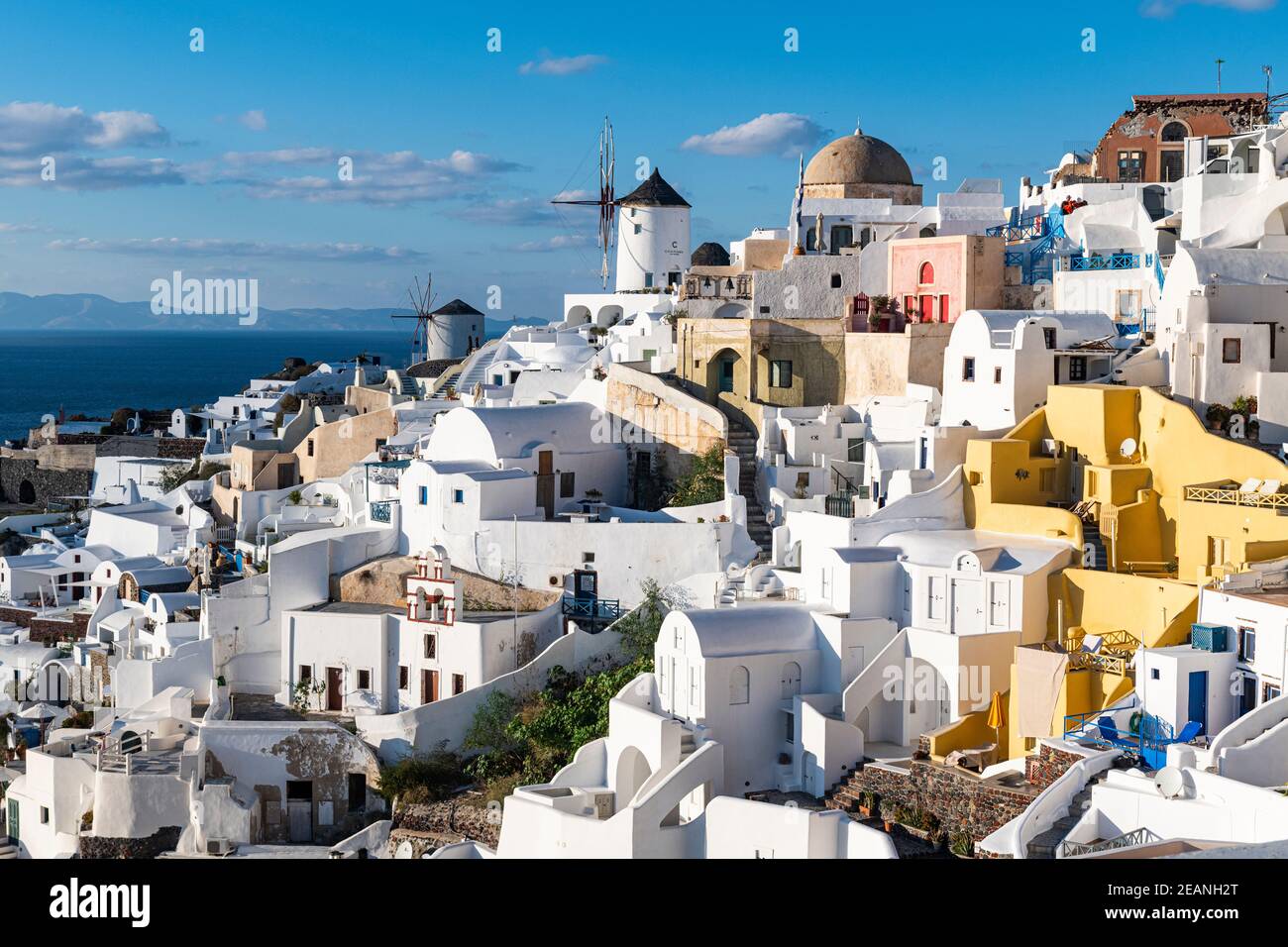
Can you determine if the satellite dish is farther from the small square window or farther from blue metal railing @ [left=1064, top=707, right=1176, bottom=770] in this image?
the small square window

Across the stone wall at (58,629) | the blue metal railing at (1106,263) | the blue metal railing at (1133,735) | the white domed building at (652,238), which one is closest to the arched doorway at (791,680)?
the blue metal railing at (1133,735)

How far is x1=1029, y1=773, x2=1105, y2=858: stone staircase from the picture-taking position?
16.9 metres

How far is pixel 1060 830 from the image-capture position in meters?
17.1

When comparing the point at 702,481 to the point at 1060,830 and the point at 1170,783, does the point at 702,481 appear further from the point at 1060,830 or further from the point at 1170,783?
the point at 1170,783

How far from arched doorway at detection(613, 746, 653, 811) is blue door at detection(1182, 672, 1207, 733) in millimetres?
6992

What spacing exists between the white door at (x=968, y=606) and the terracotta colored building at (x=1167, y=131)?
19.7m

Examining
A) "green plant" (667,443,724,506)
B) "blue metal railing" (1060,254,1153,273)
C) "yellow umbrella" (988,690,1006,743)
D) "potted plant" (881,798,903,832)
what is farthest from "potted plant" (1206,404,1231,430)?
"green plant" (667,443,724,506)

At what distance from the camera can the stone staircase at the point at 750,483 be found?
26500 mm

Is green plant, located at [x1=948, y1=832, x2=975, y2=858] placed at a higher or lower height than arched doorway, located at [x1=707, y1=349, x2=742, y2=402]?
lower

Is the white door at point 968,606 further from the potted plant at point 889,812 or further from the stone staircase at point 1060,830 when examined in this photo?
the stone staircase at point 1060,830

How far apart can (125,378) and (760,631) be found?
125m

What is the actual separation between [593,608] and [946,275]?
956 centimetres
